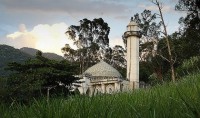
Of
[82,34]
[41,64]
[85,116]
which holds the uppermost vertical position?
[82,34]

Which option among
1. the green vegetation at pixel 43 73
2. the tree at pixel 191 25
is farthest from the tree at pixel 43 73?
the tree at pixel 191 25

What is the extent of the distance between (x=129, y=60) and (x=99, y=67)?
476 cm

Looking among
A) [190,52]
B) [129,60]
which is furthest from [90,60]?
[190,52]

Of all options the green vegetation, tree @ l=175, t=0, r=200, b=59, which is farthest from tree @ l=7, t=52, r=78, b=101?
tree @ l=175, t=0, r=200, b=59

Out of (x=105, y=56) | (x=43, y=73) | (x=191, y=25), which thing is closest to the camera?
(x=43, y=73)

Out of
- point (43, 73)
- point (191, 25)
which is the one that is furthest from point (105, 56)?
point (43, 73)

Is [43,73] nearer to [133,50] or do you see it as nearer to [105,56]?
[133,50]

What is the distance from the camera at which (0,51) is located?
5650 inches

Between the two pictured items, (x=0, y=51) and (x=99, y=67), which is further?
(x=0, y=51)

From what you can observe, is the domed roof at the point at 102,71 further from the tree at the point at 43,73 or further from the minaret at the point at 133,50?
the tree at the point at 43,73

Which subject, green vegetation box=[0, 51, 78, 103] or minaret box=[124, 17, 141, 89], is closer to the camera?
green vegetation box=[0, 51, 78, 103]

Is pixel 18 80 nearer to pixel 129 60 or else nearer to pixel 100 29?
pixel 129 60

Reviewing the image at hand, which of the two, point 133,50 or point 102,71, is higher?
point 133,50

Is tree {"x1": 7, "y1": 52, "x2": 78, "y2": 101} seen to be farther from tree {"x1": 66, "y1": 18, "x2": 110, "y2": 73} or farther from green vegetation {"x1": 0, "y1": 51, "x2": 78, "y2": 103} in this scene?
tree {"x1": 66, "y1": 18, "x2": 110, "y2": 73}
